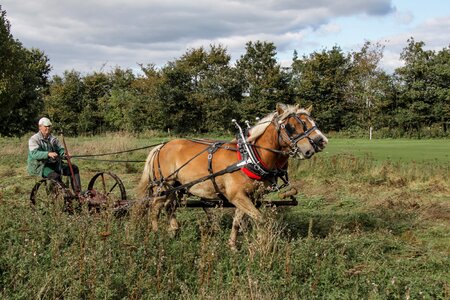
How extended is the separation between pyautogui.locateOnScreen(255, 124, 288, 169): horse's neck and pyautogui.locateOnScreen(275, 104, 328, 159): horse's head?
0.11 m

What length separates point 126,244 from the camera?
460 cm

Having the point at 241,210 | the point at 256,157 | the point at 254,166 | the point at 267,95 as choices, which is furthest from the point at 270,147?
the point at 267,95

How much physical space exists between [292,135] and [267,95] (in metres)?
40.6

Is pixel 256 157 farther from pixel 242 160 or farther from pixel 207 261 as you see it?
pixel 207 261

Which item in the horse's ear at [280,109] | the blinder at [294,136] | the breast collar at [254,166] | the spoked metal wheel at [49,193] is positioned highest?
the horse's ear at [280,109]

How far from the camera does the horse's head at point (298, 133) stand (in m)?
5.70

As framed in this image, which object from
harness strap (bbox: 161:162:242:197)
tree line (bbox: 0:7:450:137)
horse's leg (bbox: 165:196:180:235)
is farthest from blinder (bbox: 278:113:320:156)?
tree line (bbox: 0:7:450:137)

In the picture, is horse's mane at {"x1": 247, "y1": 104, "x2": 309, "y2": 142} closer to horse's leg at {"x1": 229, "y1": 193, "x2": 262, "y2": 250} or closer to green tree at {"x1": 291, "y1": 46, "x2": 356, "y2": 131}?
horse's leg at {"x1": 229, "y1": 193, "x2": 262, "y2": 250}

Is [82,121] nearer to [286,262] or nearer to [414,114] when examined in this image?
[414,114]

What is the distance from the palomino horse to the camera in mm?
5812

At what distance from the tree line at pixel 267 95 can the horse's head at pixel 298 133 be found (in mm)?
39244

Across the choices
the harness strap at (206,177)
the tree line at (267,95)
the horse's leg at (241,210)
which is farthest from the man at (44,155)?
the tree line at (267,95)

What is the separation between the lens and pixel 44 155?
7332 mm

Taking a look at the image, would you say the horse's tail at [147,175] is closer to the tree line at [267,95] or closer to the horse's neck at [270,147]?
the horse's neck at [270,147]
